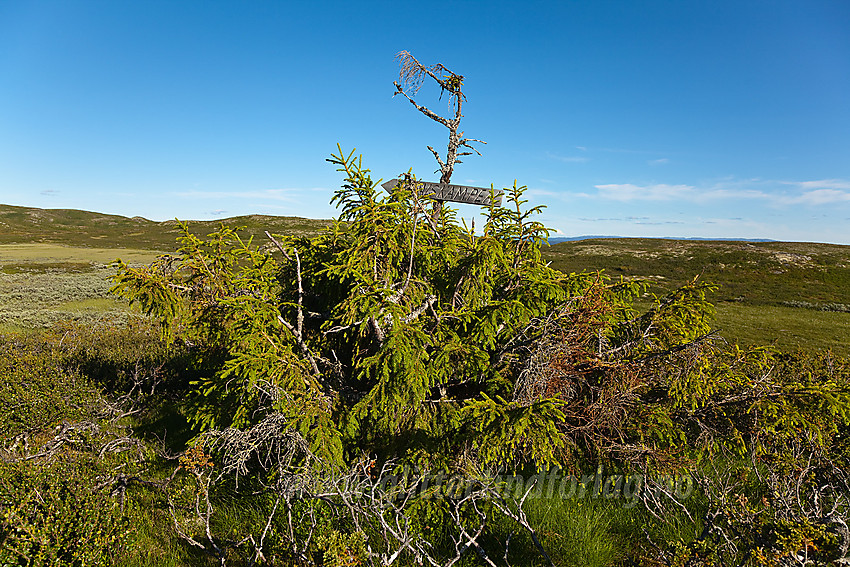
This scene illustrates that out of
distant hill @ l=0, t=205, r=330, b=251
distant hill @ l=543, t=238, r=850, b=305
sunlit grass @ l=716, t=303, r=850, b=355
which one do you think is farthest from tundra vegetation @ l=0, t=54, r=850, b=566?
distant hill @ l=0, t=205, r=330, b=251

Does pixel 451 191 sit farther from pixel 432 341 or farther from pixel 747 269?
pixel 747 269

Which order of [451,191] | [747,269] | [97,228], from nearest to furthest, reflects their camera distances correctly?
[451,191] → [747,269] → [97,228]

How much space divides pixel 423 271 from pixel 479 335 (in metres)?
1.15

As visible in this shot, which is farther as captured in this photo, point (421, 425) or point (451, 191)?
point (451, 191)

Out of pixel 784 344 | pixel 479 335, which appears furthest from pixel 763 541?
pixel 784 344

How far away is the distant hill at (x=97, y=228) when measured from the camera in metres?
95.5

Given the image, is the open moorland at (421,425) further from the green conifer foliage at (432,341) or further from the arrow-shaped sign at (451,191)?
the arrow-shaped sign at (451,191)

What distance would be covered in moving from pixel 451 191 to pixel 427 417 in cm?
281

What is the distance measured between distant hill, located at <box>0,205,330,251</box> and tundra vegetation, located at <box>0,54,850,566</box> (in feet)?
229

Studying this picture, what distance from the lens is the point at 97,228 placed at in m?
135

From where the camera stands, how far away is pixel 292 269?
6.40 m

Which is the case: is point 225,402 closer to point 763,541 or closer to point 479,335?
point 479,335

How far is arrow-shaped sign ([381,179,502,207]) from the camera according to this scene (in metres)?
5.63

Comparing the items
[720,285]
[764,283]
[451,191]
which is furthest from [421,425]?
[764,283]
